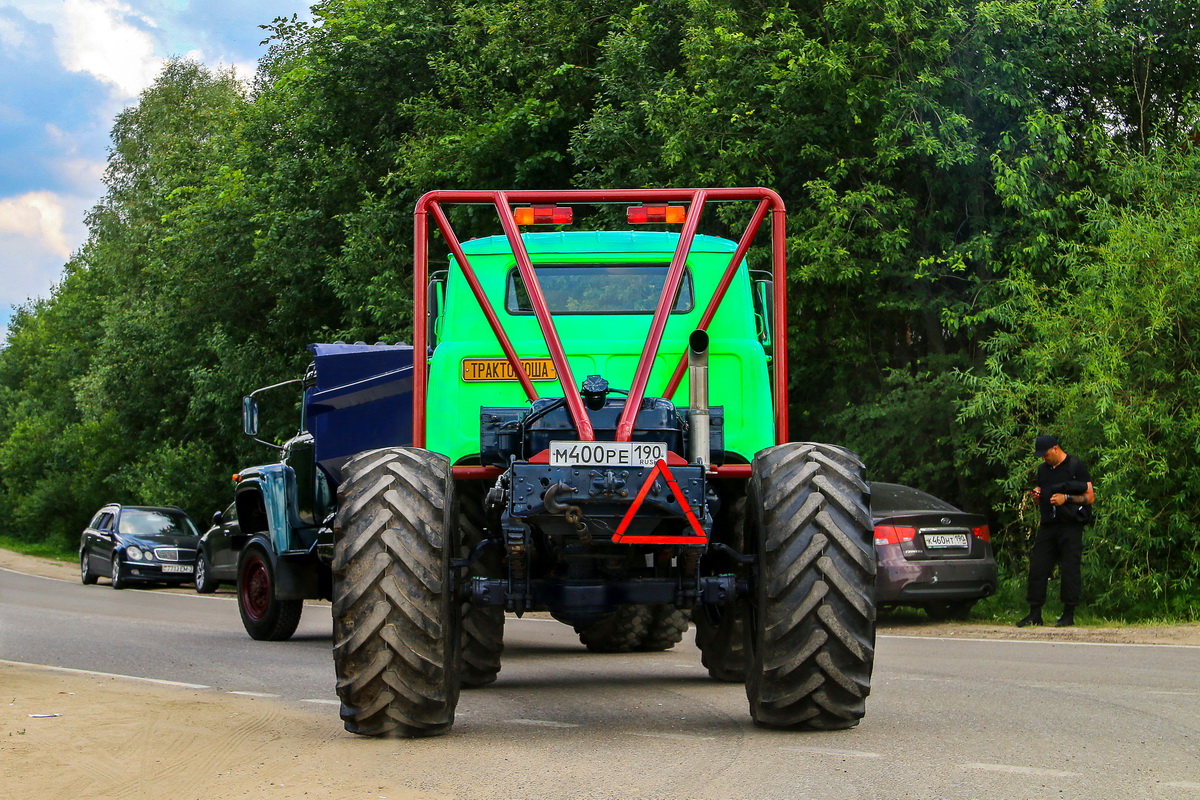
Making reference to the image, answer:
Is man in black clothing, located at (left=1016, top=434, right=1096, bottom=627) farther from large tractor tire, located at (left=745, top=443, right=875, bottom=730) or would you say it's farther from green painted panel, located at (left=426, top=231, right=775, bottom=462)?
large tractor tire, located at (left=745, top=443, right=875, bottom=730)

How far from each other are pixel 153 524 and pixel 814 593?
25.5 meters

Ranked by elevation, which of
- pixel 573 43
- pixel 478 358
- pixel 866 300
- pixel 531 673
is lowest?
pixel 531 673

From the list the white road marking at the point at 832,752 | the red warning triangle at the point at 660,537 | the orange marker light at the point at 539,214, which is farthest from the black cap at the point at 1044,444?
the red warning triangle at the point at 660,537

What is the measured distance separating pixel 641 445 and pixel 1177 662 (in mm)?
5885

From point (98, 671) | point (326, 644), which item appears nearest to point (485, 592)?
point (98, 671)

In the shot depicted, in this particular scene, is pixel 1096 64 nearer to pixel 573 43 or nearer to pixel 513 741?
pixel 573 43

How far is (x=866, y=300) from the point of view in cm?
2002

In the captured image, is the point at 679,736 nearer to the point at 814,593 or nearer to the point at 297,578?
the point at 814,593

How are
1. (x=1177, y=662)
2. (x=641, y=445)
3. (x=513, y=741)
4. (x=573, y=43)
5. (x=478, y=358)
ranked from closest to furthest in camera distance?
1. (x=641, y=445)
2. (x=513, y=741)
3. (x=478, y=358)
4. (x=1177, y=662)
5. (x=573, y=43)

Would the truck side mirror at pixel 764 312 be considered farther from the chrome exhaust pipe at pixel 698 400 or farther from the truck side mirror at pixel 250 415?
the truck side mirror at pixel 250 415

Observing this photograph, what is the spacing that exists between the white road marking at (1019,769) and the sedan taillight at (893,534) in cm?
855

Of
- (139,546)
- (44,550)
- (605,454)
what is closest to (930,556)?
(605,454)

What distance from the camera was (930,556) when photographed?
15148mm

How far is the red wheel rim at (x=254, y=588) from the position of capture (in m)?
15.0
